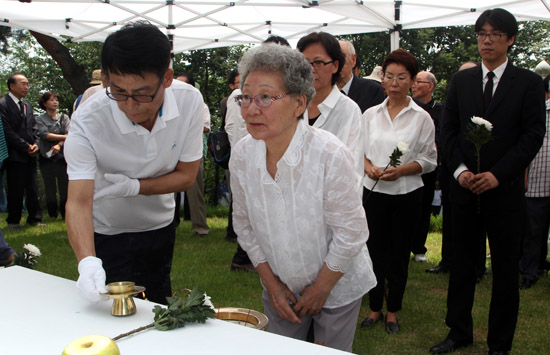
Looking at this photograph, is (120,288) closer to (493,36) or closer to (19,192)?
(493,36)

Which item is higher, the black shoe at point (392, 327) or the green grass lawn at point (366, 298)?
the black shoe at point (392, 327)

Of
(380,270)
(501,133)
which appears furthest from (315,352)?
(380,270)

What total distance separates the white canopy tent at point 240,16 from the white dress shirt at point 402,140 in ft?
16.4

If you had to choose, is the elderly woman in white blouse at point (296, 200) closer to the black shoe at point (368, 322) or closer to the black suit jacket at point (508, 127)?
the black suit jacket at point (508, 127)

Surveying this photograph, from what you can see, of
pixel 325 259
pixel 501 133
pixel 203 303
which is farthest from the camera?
pixel 501 133

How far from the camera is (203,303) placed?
171 cm

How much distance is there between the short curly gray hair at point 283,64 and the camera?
2012 millimetres

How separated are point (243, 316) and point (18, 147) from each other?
705 centimetres

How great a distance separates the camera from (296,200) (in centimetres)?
207

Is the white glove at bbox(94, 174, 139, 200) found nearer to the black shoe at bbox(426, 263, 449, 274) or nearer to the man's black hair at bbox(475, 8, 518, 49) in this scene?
the man's black hair at bbox(475, 8, 518, 49)

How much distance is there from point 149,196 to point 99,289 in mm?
844

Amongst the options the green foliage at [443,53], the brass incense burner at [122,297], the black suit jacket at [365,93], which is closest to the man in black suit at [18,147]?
the black suit jacket at [365,93]

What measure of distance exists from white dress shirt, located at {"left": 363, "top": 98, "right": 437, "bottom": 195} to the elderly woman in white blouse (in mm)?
1843

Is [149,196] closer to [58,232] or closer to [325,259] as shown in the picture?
[325,259]
